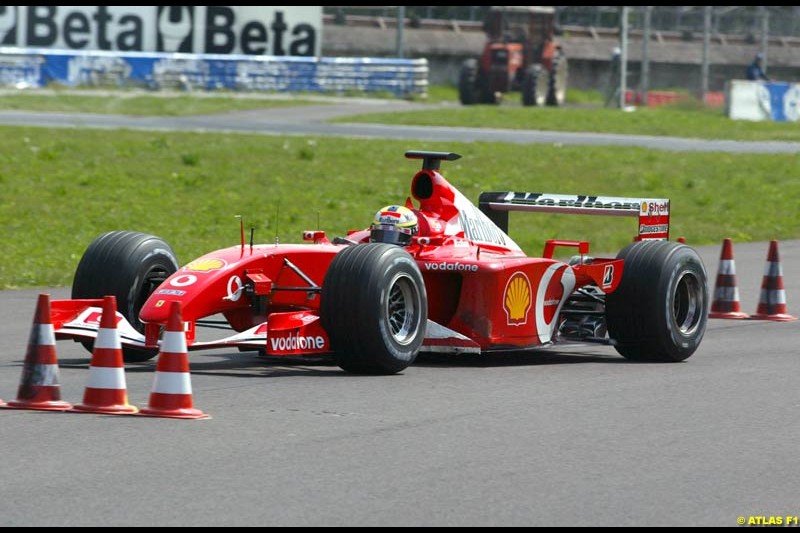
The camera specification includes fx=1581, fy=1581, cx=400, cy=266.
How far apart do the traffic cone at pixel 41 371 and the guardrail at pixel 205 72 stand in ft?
125

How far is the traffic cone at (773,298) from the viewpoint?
13.3 meters

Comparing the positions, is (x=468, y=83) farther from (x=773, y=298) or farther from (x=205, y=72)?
(x=773, y=298)

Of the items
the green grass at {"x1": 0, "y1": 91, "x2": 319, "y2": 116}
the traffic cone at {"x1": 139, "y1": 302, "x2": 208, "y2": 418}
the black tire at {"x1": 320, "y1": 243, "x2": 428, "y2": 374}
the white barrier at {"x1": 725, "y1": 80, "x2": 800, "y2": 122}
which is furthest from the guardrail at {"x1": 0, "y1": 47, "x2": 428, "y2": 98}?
the traffic cone at {"x1": 139, "y1": 302, "x2": 208, "y2": 418}

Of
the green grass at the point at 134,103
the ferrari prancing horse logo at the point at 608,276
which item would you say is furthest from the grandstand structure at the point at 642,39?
the ferrari prancing horse logo at the point at 608,276

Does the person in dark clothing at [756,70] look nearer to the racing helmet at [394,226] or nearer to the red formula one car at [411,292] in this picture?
the red formula one car at [411,292]

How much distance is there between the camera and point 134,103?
40625 mm

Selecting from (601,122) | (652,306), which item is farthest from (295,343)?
(601,122)

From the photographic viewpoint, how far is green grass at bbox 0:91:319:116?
38062mm

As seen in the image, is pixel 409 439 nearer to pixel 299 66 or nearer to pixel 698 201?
pixel 698 201

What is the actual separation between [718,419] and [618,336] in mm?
2428

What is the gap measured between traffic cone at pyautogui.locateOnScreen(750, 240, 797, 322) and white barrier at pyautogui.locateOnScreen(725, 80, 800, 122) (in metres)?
31.8

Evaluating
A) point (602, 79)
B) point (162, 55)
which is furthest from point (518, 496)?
point (602, 79)

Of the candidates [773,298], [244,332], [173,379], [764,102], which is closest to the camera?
[173,379]

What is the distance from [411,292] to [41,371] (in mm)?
2531
